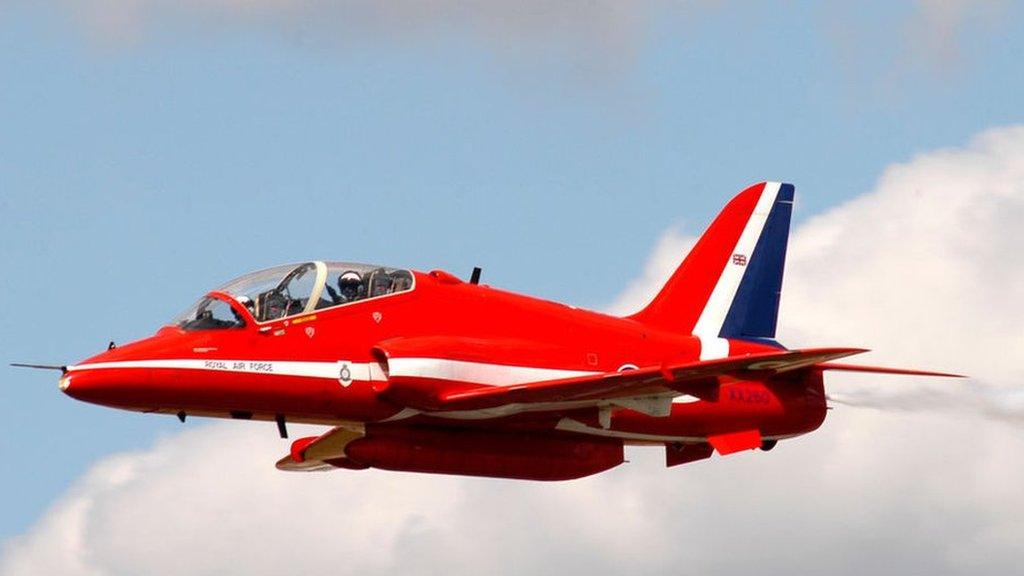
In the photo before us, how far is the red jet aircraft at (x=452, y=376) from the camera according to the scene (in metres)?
36.5

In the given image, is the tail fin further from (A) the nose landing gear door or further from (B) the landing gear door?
Result: (B) the landing gear door

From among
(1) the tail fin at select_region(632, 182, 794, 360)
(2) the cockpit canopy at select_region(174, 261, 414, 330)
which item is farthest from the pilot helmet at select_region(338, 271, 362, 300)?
(1) the tail fin at select_region(632, 182, 794, 360)

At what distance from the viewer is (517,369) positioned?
38.1m

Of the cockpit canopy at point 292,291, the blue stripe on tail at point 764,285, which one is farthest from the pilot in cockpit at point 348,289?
the blue stripe on tail at point 764,285

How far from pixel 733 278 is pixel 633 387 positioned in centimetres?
698

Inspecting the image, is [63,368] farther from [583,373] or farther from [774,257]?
[774,257]

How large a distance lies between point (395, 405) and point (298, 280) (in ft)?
8.70

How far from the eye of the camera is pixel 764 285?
43.3m

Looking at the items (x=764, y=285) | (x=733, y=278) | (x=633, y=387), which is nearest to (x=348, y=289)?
(x=633, y=387)

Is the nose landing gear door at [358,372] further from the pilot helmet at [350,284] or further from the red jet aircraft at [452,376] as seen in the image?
the pilot helmet at [350,284]

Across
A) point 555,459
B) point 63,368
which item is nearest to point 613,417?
point 555,459

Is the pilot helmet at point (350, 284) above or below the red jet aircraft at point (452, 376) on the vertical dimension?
above

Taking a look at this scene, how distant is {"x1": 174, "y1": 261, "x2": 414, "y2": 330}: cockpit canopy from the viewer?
37094 millimetres

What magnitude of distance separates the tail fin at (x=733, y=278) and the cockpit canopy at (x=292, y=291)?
641cm
